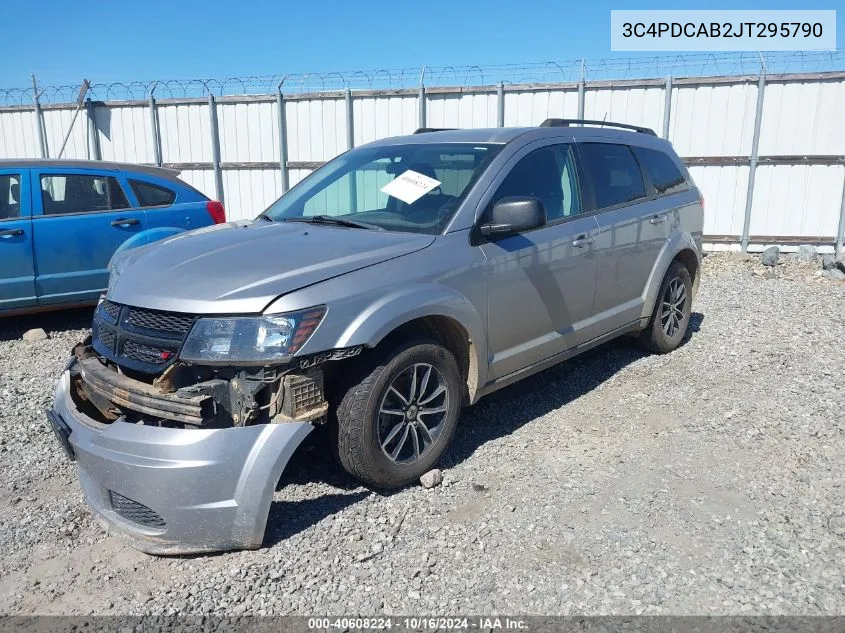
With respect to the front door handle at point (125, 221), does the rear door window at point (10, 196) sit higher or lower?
higher

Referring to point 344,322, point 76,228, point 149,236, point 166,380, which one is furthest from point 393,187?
point 76,228

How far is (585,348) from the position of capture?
196 inches

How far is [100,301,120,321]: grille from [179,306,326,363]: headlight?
595 mm

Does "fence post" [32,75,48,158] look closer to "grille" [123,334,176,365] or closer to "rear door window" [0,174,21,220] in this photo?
"rear door window" [0,174,21,220]

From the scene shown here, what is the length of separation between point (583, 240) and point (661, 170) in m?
1.70

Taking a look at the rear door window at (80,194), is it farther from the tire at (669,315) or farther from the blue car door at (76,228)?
the tire at (669,315)

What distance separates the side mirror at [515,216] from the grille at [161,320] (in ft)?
5.52

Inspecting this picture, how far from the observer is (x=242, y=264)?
3.42 m

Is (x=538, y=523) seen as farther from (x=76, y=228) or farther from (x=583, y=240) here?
(x=76, y=228)

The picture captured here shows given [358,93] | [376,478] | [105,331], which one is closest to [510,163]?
[376,478]

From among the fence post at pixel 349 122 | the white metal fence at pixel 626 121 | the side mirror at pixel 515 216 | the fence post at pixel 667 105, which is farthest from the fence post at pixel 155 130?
the side mirror at pixel 515 216

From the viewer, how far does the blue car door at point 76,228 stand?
6.58 metres

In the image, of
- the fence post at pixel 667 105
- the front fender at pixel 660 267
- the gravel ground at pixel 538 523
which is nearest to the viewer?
the gravel ground at pixel 538 523

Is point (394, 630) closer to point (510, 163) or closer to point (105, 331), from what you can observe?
point (105, 331)
